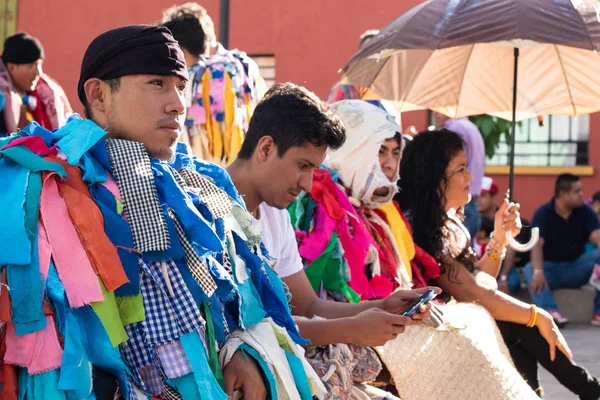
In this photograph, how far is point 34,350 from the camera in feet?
7.25

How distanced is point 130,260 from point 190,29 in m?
3.69

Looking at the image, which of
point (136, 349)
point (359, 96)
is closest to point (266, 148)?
point (136, 349)

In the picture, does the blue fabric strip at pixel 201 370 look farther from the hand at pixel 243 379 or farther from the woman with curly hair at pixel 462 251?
the woman with curly hair at pixel 462 251

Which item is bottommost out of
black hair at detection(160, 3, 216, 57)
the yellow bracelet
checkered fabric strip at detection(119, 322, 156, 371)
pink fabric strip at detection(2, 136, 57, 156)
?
the yellow bracelet

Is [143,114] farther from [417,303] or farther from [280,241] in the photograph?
[417,303]

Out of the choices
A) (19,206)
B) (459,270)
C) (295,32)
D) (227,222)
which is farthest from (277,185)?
(295,32)

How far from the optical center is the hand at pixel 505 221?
5281 millimetres

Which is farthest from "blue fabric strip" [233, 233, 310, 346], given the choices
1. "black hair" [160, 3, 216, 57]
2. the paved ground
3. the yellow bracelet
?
the paved ground

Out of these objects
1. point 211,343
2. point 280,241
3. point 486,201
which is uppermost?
point 280,241

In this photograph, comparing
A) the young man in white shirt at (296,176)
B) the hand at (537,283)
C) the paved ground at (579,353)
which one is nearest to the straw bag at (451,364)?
the young man in white shirt at (296,176)

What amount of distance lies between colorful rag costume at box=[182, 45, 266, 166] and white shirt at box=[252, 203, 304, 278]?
2.37 meters

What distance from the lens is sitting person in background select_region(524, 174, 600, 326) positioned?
974cm

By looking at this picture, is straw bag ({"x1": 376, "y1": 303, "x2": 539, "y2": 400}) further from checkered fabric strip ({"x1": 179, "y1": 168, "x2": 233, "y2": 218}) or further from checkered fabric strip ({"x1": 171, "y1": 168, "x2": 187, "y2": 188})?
checkered fabric strip ({"x1": 171, "y1": 168, "x2": 187, "y2": 188})

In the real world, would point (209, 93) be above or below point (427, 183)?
above
